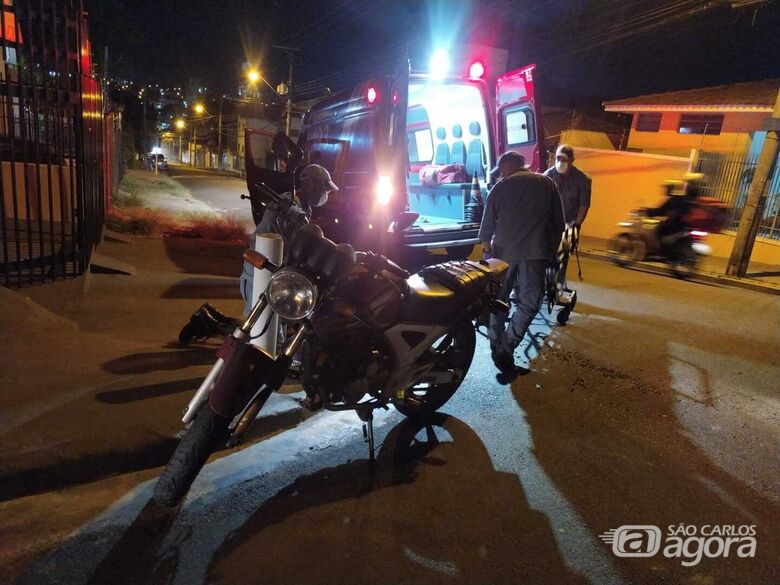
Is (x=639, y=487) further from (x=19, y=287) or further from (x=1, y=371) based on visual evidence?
(x=19, y=287)

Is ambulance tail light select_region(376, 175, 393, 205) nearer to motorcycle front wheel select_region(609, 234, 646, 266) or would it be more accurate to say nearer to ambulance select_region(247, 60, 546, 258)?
ambulance select_region(247, 60, 546, 258)

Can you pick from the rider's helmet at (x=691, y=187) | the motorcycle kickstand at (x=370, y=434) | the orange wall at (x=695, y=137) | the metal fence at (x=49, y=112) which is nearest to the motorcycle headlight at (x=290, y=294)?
the motorcycle kickstand at (x=370, y=434)

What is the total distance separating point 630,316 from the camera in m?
6.27

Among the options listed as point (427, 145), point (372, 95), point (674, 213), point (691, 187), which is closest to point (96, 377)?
point (372, 95)

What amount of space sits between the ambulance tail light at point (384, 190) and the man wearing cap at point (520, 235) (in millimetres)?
Answer: 1762

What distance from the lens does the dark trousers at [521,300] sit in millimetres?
4363

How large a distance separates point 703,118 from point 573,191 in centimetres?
1598

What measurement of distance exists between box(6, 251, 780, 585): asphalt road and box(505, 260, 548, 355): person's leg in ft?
1.29

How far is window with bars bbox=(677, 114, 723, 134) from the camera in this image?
59.1 ft

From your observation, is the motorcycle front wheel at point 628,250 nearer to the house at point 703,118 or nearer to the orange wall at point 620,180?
the orange wall at point 620,180

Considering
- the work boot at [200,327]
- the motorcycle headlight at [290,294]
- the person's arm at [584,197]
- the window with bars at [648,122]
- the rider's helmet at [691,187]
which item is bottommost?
the work boot at [200,327]

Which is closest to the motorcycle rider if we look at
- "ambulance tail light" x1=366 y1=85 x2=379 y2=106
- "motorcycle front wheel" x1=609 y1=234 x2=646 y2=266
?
"motorcycle front wheel" x1=609 y1=234 x2=646 y2=266

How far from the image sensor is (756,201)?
9172 millimetres

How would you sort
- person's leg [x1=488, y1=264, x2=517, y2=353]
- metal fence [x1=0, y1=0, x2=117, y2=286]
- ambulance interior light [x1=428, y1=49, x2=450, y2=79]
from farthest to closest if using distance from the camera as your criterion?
ambulance interior light [x1=428, y1=49, x2=450, y2=79] → metal fence [x1=0, y1=0, x2=117, y2=286] → person's leg [x1=488, y1=264, x2=517, y2=353]
